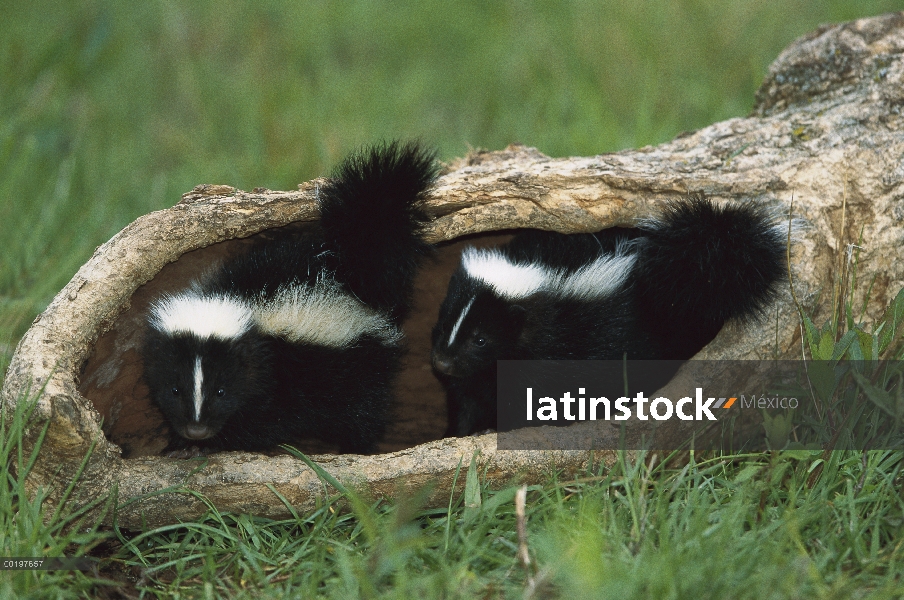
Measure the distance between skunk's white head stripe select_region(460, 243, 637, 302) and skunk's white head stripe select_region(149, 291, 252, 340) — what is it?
83 cm

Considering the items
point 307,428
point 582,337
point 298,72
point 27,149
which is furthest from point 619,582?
point 298,72

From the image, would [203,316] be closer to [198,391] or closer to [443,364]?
[198,391]

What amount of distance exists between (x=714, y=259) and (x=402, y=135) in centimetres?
356

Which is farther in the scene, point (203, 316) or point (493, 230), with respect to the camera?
point (493, 230)

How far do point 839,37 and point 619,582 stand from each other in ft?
9.92

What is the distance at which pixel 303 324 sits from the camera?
3.53 meters

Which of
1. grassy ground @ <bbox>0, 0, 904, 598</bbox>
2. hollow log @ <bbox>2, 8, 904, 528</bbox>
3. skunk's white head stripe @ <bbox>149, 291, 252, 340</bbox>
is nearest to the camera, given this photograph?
grassy ground @ <bbox>0, 0, 904, 598</bbox>

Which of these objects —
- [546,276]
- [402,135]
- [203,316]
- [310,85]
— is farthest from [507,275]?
[310,85]

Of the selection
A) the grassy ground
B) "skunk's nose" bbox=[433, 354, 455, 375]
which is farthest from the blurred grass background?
"skunk's nose" bbox=[433, 354, 455, 375]

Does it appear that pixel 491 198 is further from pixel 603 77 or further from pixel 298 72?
pixel 298 72

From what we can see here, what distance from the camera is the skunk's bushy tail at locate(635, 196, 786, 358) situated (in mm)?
3447

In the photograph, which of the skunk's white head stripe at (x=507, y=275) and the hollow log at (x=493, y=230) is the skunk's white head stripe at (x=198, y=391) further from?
the skunk's white head stripe at (x=507, y=275)

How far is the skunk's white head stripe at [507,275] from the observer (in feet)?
11.8

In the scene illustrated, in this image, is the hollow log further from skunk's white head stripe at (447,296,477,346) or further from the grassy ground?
skunk's white head stripe at (447,296,477,346)
